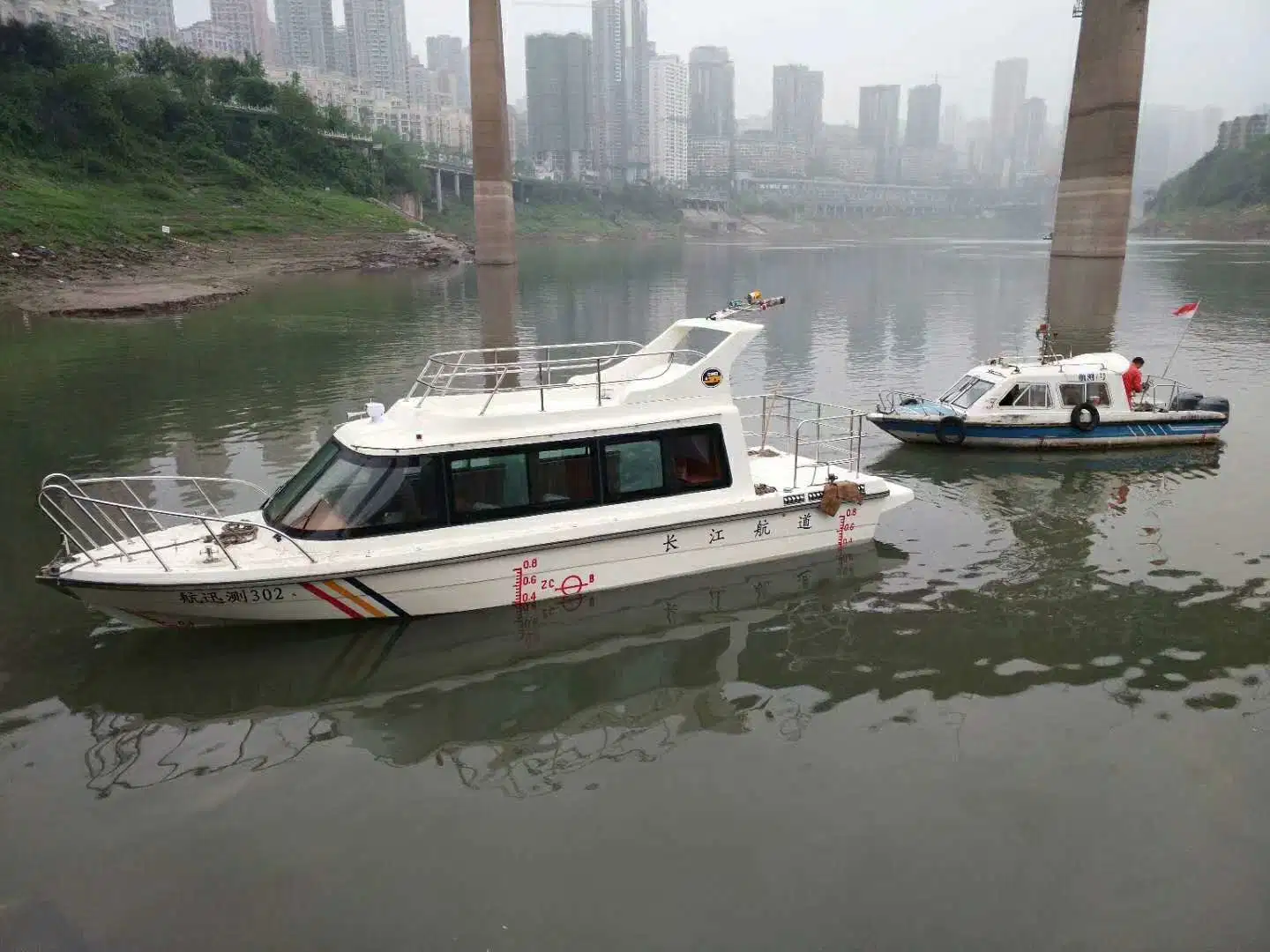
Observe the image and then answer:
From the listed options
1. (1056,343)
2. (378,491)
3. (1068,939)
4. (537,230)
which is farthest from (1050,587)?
(537,230)

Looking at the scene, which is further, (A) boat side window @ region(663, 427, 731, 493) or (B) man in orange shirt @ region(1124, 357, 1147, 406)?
(B) man in orange shirt @ region(1124, 357, 1147, 406)

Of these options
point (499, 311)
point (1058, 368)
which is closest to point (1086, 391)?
point (1058, 368)

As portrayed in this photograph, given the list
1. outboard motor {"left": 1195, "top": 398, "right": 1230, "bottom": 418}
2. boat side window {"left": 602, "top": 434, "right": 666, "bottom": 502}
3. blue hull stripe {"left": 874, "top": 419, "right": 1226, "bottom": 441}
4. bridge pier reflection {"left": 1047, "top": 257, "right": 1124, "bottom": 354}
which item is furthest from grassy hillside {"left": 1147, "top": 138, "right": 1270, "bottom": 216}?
boat side window {"left": 602, "top": 434, "right": 666, "bottom": 502}

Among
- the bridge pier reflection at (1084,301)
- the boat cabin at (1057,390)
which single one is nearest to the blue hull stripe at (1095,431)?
the boat cabin at (1057,390)

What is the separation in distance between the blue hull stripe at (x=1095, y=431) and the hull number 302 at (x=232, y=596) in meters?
12.6

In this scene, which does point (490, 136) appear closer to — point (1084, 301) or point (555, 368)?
point (1084, 301)

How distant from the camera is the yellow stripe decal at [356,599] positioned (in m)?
9.31

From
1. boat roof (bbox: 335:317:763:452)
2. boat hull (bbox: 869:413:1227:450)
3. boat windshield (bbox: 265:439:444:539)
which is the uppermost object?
boat roof (bbox: 335:317:763:452)

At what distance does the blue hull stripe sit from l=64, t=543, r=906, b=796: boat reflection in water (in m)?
8.43

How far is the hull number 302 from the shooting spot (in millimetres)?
9008

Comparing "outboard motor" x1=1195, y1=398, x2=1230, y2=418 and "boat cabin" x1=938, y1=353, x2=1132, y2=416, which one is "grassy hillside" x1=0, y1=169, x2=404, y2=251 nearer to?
"boat cabin" x1=938, y1=353, x2=1132, y2=416

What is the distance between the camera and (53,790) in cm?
730

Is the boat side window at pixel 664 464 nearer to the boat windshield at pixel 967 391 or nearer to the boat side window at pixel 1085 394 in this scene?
Answer: the boat windshield at pixel 967 391

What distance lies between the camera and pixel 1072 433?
58.0 feet
